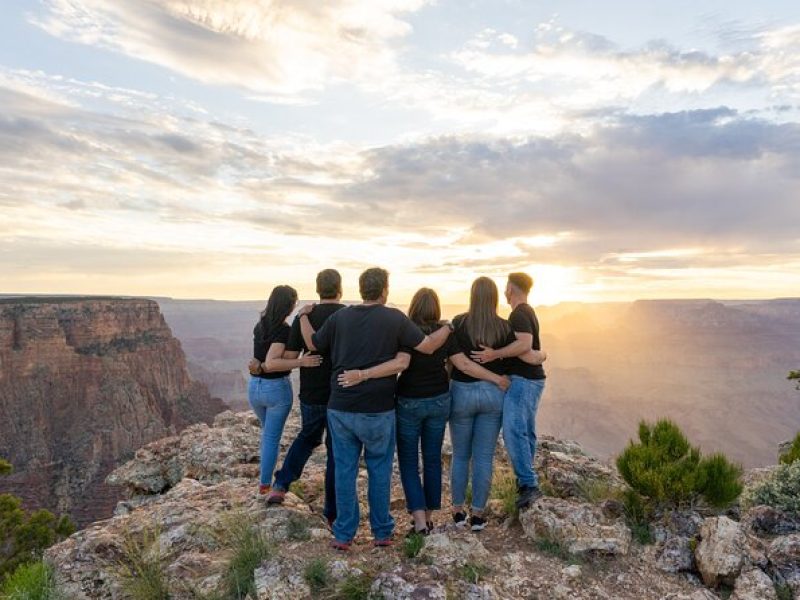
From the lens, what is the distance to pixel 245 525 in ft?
16.9

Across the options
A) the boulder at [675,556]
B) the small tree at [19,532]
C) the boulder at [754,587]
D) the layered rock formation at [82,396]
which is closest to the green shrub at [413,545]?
the boulder at [675,556]

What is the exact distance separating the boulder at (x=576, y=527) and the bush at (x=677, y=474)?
539 millimetres

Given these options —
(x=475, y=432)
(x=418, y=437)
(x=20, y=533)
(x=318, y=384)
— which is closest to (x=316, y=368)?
(x=318, y=384)

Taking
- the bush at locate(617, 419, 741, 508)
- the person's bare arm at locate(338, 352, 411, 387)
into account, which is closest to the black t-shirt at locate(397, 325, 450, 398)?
the person's bare arm at locate(338, 352, 411, 387)

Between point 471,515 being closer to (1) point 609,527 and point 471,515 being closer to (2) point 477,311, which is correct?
(1) point 609,527

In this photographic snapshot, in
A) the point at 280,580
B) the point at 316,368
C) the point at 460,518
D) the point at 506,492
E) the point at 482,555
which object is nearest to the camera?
the point at 280,580

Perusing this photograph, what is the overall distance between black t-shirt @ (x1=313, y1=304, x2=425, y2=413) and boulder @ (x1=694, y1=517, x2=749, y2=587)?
3.34 m

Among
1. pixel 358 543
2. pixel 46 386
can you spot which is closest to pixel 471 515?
pixel 358 543

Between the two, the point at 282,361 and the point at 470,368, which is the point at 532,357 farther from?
the point at 282,361

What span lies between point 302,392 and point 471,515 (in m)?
2.26

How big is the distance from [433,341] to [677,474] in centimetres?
318

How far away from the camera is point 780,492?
21.9 feet

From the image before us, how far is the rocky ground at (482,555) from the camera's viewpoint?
457 cm

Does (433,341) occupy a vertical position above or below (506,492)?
above
